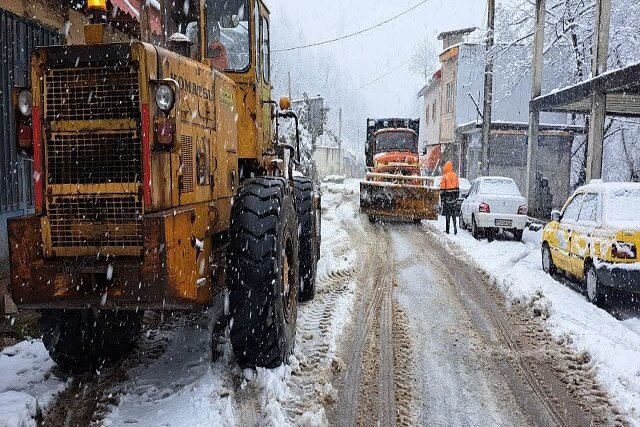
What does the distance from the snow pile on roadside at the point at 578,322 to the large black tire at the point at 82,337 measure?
4.19 meters

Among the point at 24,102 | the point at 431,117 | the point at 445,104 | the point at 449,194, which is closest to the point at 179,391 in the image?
the point at 24,102

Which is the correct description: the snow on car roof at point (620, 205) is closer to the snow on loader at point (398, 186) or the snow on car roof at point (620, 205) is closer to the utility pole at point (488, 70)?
the snow on loader at point (398, 186)

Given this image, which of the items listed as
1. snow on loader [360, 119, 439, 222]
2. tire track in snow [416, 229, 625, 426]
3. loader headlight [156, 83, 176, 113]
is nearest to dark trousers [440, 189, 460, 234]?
snow on loader [360, 119, 439, 222]

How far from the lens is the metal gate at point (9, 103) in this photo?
6883 millimetres

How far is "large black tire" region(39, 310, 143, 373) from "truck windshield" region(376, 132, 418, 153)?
16.6m

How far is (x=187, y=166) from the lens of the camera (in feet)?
14.0

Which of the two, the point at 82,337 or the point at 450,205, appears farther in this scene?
the point at 450,205

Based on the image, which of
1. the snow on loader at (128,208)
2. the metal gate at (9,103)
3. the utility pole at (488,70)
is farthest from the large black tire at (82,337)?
the utility pole at (488,70)

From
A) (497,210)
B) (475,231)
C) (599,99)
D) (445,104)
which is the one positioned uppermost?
(445,104)

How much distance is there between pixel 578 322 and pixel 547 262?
349 cm

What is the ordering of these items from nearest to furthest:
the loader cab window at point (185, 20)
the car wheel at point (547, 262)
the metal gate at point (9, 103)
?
1. the loader cab window at point (185, 20)
2. the metal gate at point (9, 103)
3. the car wheel at point (547, 262)

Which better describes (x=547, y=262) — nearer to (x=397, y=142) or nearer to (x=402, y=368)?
(x=402, y=368)

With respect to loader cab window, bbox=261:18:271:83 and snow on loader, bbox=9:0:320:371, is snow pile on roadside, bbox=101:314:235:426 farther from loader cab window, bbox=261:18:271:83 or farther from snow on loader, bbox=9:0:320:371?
loader cab window, bbox=261:18:271:83

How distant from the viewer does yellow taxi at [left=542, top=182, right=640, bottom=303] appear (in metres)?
7.09
